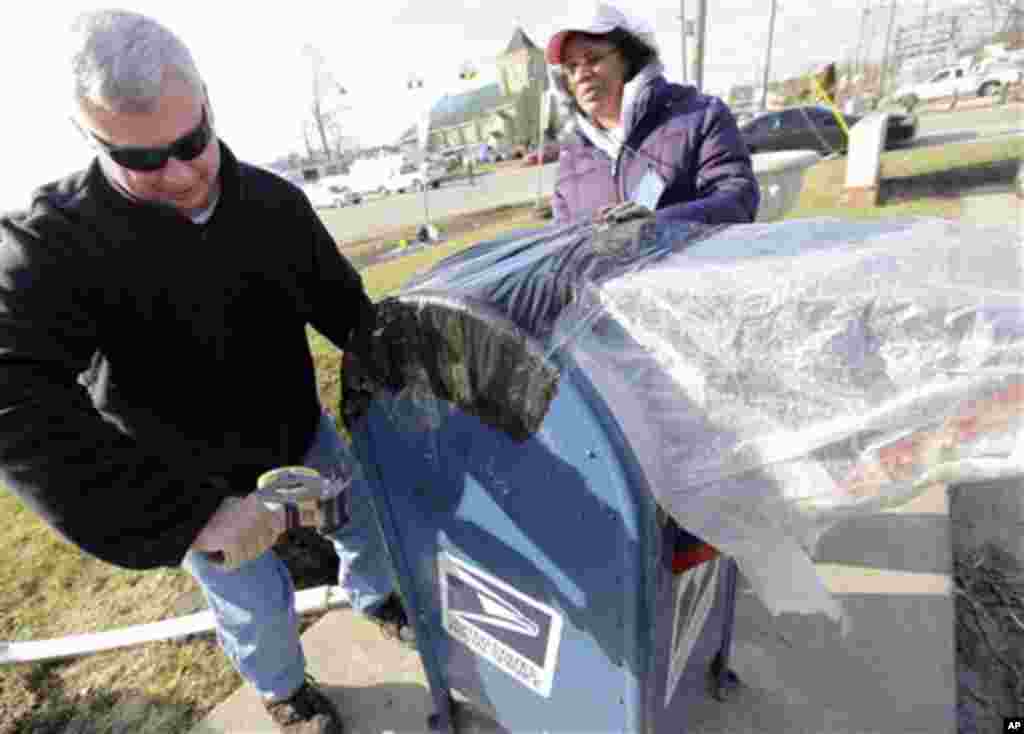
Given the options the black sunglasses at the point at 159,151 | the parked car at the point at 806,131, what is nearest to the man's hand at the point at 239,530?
the black sunglasses at the point at 159,151

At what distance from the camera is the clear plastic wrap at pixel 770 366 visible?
88 centimetres

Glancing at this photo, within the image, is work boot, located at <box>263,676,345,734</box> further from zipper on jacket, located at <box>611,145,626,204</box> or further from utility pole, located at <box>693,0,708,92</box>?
utility pole, located at <box>693,0,708,92</box>

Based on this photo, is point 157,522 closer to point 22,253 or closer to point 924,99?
point 22,253

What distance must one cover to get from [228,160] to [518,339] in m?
0.98

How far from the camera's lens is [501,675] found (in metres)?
1.43

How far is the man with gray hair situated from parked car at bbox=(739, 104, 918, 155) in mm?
14090

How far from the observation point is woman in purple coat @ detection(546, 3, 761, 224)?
2.00 m

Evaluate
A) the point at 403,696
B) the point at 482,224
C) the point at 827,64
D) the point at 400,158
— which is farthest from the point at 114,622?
the point at 400,158

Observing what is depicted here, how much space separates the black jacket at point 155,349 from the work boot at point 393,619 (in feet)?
2.39

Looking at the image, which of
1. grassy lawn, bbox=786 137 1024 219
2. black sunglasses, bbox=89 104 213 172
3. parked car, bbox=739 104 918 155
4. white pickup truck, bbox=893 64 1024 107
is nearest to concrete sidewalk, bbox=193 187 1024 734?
black sunglasses, bbox=89 104 213 172

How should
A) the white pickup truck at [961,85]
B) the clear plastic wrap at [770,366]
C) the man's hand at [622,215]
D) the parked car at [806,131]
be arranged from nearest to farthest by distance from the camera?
the clear plastic wrap at [770,366] → the man's hand at [622,215] → the parked car at [806,131] → the white pickup truck at [961,85]

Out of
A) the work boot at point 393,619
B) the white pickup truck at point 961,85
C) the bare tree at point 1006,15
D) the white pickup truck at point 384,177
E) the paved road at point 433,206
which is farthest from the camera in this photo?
the white pickup truck at point 384,177

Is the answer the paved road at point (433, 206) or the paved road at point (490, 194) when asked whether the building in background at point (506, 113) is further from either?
the paved road at point (490, 194)

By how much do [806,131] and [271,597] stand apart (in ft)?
50.8
